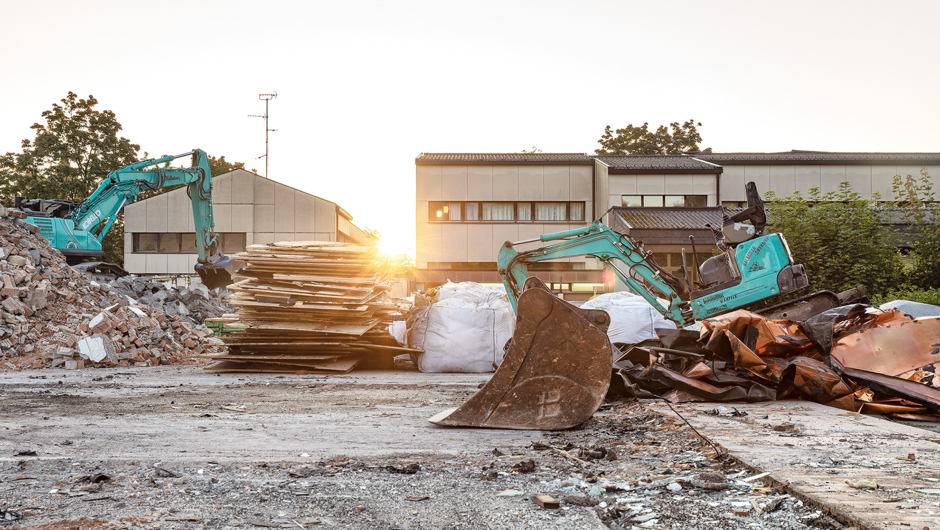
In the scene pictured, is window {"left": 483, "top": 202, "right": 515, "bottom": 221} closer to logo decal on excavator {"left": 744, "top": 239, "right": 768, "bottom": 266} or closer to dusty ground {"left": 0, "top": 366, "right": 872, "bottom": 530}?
logo decal on excavator {"left": 744, "top": 239, "right": 768, "bottom": 266}

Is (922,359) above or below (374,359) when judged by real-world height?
above

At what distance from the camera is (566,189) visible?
2850cm

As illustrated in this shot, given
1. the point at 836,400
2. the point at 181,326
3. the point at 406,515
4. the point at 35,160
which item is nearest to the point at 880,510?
the point at 406,515

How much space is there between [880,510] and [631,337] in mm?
7435

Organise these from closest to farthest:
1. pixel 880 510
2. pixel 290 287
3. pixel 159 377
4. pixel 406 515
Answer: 1. pixel 880 510
2. pixel 406 515
3. pixel 159 377
4. pixel 290 287

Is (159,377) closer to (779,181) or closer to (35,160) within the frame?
(779,181)

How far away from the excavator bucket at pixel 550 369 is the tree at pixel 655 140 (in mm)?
45260

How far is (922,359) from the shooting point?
5.95m

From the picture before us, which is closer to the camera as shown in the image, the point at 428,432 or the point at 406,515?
the point at 406,515

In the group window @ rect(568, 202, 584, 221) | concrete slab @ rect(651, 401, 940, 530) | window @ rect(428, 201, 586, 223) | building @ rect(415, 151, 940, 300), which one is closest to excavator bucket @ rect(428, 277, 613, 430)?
concrete slab @ rect(651, 401, 940, 530)

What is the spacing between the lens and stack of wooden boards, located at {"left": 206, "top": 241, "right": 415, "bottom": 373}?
9.74m

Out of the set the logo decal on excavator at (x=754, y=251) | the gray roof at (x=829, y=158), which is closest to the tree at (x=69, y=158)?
the gray roof at (x=829, y=158)

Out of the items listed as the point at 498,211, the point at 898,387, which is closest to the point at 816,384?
the point at 898,387

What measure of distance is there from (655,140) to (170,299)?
39556mm
